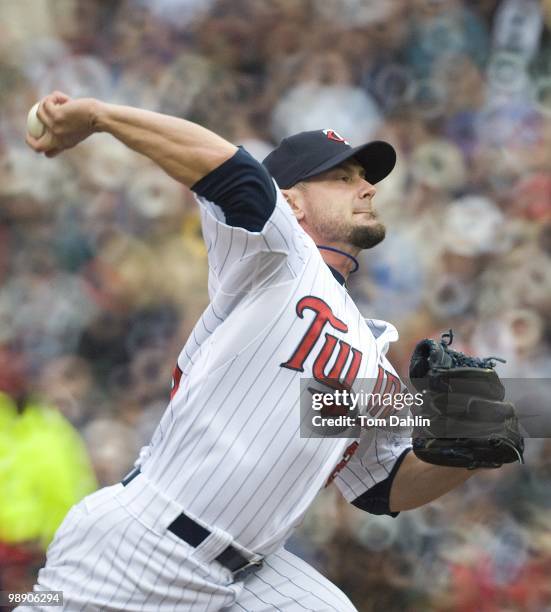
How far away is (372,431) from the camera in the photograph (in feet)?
9.19

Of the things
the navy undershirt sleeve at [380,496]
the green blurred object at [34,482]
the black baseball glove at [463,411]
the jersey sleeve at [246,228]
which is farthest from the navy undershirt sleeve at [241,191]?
the green blurred object at [34,482]

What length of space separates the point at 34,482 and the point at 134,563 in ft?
4.37

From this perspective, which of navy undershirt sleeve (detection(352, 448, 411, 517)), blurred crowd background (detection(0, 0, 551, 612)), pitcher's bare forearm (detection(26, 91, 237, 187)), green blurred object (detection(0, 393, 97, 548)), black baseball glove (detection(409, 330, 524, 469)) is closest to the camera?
pitcher's bare forearm (detection(26, 91, 237, 187))

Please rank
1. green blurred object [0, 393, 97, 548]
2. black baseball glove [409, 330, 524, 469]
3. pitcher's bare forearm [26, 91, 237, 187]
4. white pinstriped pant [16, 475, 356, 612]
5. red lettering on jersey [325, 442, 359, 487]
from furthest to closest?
green blurred object [0, 393, 97, 548], red lettering on jersey [325, 442, 359, 487], black baseball glove [409, 330, 524, 469], white pinstriped pant [16, 475, 356, 612], pitcher's bare forearm [26, 91, 237, 187]

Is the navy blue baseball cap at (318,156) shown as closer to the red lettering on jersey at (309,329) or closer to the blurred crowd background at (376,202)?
the red lettering on jersey at (309,329)

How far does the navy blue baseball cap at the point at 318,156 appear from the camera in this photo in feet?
9.50

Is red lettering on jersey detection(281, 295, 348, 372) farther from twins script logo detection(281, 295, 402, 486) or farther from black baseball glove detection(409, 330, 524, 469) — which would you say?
black baseball glove detection(409, 330, 524, 469)

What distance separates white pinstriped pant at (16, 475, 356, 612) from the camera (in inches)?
90.4

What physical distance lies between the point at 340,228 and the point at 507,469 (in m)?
1.83

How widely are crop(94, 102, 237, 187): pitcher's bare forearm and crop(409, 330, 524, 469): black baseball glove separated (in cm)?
73

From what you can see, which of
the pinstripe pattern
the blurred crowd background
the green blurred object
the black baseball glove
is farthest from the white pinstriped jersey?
the blurred crowd background

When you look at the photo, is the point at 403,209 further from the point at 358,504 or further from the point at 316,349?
the point at 316,349

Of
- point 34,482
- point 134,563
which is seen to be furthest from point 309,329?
Result: point 34,482

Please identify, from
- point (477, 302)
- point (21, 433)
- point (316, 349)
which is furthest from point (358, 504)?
point (477, 302)
